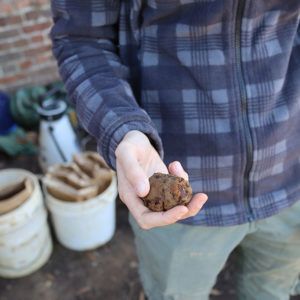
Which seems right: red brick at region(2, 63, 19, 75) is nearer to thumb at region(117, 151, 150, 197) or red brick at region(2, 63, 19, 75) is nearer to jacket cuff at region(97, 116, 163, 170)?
jacket cuff at region(97, 116, 163, 170)

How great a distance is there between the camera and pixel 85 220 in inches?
102

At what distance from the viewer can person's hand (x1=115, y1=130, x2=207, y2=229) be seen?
0.89 metres

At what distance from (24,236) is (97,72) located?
1736mm

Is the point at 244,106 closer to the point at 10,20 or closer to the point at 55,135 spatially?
the point at 55,135

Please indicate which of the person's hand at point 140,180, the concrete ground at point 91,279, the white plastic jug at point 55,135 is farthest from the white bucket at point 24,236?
the person's hand at point 140,180

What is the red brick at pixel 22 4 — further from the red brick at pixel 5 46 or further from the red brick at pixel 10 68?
the red brick at pixel 10 68

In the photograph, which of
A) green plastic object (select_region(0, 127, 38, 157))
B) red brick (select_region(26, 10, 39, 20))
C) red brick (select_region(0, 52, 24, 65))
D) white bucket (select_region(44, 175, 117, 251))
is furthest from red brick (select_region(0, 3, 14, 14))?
white bucket (select_region(44, 175, 117, 251))

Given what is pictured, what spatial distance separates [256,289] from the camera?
1722mm

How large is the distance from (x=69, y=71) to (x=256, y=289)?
141cm

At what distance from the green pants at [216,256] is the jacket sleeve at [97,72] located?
48 cm

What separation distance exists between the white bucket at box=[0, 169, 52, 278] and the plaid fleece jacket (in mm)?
1404

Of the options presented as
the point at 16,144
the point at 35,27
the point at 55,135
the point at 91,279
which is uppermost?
the point at 35,27

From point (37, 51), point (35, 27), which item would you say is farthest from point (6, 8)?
point (37, 51)

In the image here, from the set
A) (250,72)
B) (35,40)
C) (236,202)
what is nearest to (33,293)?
(236,202)
